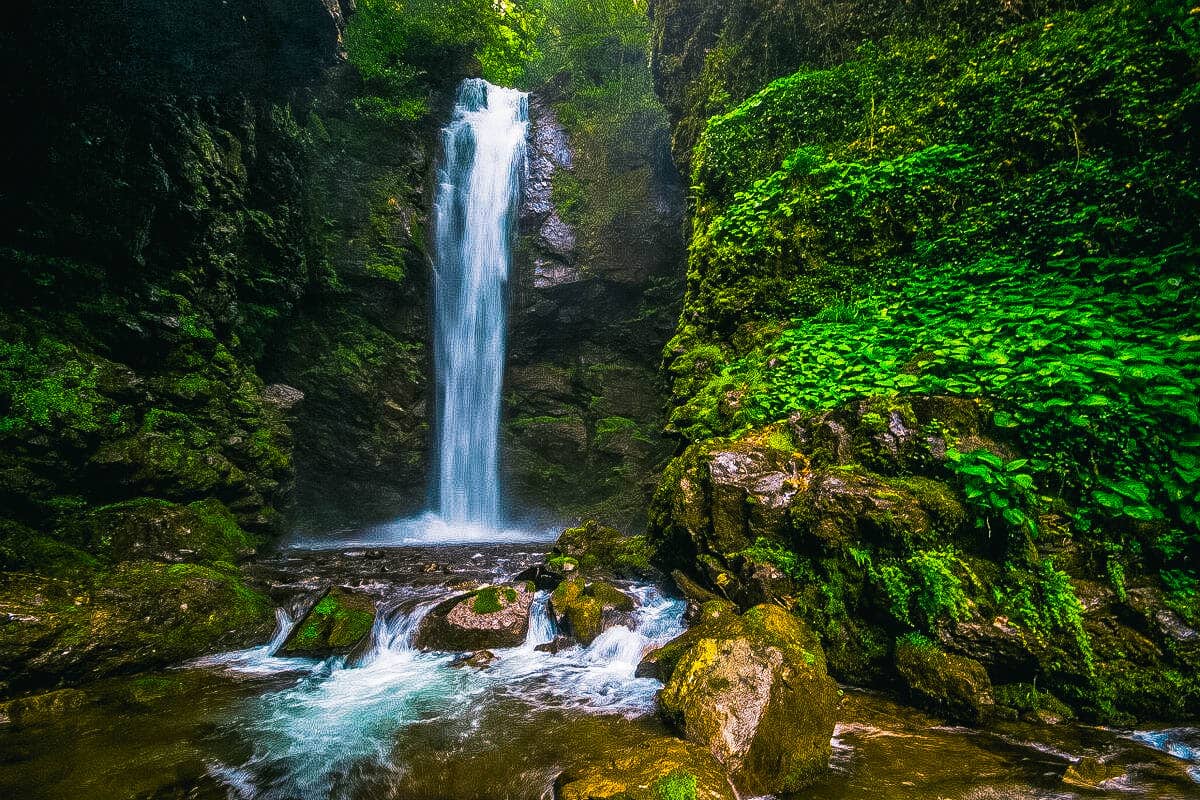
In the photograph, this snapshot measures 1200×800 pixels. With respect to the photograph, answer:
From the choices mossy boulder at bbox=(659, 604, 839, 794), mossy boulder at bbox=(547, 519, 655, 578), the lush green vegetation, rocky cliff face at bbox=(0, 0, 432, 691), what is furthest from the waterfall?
mossy boulder at bbox=(659, 604, 839, 794)

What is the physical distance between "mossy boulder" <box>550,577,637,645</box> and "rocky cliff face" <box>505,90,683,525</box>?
816 centimetres

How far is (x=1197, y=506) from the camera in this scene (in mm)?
3316

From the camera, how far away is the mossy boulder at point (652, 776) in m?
2.34

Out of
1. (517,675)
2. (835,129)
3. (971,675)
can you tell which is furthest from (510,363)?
(971,675)

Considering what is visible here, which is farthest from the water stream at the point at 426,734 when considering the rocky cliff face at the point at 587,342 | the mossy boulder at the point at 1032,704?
the rocky cliff face at the point at 587,342

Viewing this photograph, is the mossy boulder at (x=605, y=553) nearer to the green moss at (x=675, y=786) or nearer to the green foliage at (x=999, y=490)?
the green foliage at (x=999, y=490)

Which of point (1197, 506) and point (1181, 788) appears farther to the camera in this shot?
point (1197, 506)

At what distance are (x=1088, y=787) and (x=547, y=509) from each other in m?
12.6

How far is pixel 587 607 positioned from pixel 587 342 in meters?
10.8

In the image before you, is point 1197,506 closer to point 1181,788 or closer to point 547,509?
point 1181,788

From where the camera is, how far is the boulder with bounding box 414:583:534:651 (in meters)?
5.36

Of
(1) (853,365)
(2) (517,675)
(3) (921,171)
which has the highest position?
(3) (921,171)

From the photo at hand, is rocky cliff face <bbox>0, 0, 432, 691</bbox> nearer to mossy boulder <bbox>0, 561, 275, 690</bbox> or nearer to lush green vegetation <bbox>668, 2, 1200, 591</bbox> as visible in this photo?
mossy boulder <bbox>0, 561, 275, 690</bbox>

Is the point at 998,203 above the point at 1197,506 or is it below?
above
